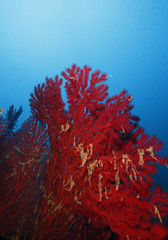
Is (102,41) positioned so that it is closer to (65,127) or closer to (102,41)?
(102,41)

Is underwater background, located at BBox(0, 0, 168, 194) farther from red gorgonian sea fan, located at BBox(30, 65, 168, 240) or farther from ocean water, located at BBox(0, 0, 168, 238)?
red gorgonian sea fan, located at BBox(30, 65, 168, 240)

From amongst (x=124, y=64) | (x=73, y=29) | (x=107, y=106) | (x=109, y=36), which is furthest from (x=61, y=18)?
(x=107, y=106)

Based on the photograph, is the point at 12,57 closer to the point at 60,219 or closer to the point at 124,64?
the point at 124,64

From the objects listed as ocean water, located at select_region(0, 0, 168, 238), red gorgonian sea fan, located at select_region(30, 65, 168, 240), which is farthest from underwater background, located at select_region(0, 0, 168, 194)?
red gorgonian sea fan, located at select_region(30, 65, 168, 240)

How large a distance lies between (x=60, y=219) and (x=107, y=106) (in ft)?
6.35

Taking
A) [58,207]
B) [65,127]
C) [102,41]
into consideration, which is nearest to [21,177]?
[58,207]

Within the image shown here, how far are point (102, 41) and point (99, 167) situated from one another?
124 m

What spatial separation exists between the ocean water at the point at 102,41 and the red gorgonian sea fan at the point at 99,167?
106 m

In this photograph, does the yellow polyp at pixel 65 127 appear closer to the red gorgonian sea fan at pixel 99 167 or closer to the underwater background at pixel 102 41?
the red gorgonian sea fan at pixel 99 167

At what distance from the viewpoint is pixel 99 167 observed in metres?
2.17

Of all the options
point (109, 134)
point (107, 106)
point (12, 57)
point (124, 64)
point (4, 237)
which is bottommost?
point (4, 237)

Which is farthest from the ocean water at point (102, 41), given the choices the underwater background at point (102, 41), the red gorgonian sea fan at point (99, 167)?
the red gorgonian sea fan at point (99, 167)

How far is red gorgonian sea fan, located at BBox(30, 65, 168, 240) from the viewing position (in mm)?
1951

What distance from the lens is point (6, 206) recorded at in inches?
88.6
